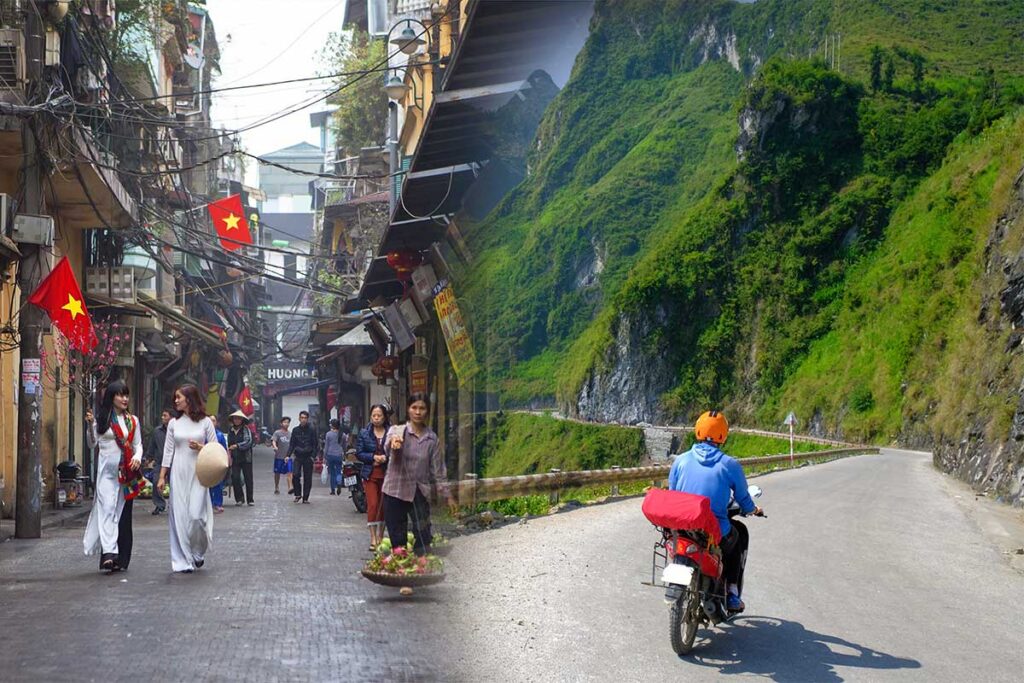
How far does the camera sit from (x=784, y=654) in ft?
22.1

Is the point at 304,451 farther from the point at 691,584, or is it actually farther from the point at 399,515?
the point at 691,584

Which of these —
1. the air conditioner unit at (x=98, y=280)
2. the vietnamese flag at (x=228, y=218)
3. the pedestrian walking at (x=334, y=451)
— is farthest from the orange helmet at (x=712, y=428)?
the vietnamese flag at (x=228, y=218)

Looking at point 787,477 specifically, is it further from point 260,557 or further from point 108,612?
point 108,612

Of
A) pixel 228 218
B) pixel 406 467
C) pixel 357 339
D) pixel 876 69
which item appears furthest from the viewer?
pixel 876 69

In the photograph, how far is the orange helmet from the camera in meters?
7.20

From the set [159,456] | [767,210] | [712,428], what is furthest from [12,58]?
[767,210]

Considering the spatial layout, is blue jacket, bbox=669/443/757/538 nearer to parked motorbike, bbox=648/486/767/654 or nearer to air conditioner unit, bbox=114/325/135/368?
parked motorbike, bbox=648/486/767/654

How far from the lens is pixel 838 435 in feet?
184

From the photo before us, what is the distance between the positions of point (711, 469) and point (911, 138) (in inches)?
3123

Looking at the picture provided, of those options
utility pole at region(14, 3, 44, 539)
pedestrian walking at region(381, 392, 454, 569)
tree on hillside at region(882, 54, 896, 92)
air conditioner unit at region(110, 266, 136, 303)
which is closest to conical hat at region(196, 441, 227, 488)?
pedestrian walking at region(381, 392, 454, 569)

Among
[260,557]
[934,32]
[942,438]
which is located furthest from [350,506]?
[934,32]

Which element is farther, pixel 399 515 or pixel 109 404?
pixel 109 404

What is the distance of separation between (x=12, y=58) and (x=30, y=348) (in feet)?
13.4

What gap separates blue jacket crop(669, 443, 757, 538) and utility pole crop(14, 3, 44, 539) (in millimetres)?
8513
